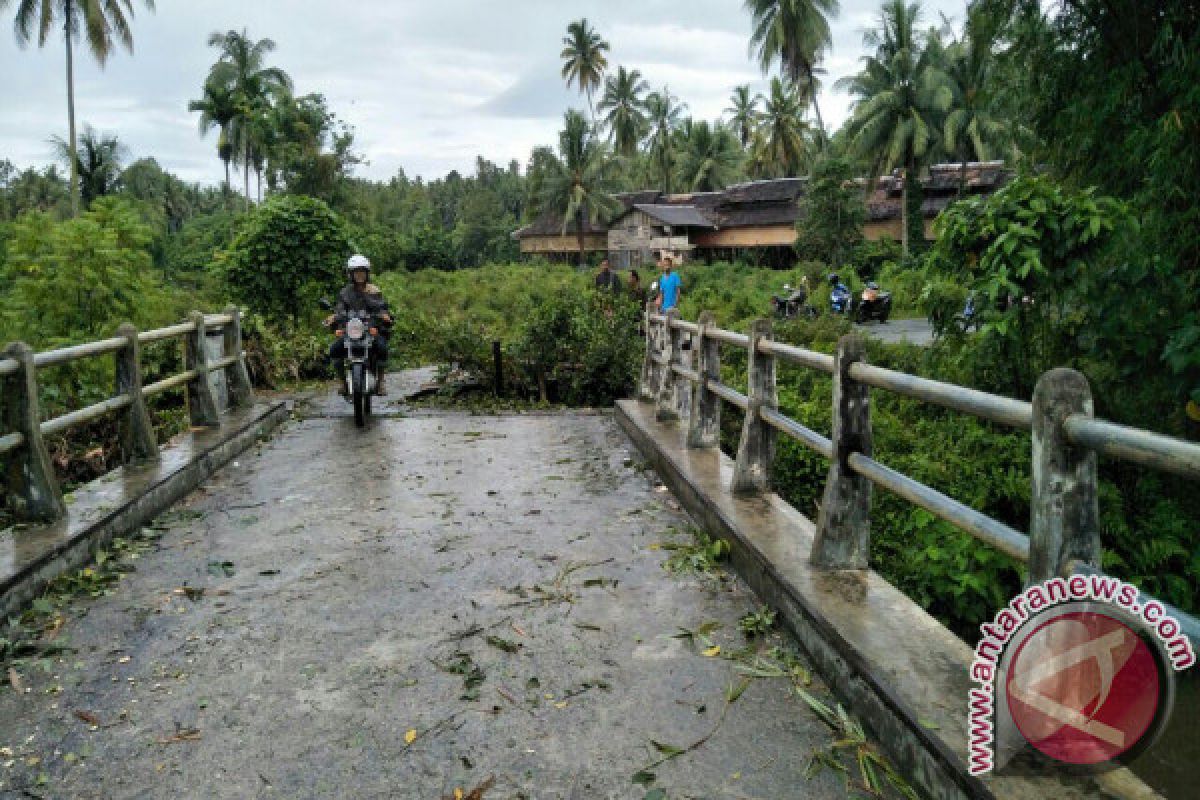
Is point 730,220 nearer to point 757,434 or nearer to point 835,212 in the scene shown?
point 835,212

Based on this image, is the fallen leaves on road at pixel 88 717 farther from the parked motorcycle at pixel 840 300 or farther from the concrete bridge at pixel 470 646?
the parked motorcycle at pixel 840 300

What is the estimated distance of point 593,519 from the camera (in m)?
5.89

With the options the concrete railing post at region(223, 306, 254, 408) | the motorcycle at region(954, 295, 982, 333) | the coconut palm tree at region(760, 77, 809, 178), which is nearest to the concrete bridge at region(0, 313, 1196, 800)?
the concrete railing post at region(223, 306, 254, 408)

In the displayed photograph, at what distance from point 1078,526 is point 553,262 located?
2504 inches

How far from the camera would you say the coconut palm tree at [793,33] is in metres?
48.8

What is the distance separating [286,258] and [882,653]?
14.6 meters

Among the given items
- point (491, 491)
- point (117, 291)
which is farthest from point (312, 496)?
point (117, 291)

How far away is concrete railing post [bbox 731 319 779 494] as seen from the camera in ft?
17.6

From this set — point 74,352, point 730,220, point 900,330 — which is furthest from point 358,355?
point 730,220

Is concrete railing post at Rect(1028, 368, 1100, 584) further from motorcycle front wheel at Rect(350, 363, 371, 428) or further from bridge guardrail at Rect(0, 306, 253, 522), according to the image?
motorcycle front wheel at Rect(350, 363, 371, 428)

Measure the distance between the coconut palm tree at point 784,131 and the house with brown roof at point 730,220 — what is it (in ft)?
12.5

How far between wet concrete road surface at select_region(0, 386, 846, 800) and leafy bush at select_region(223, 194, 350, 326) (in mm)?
10550

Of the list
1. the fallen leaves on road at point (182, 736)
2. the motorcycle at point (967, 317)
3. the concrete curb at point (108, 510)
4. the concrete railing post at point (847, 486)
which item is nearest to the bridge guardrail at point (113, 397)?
the concrete curb at point (108, 510)

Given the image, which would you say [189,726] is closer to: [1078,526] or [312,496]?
[1078,526]
